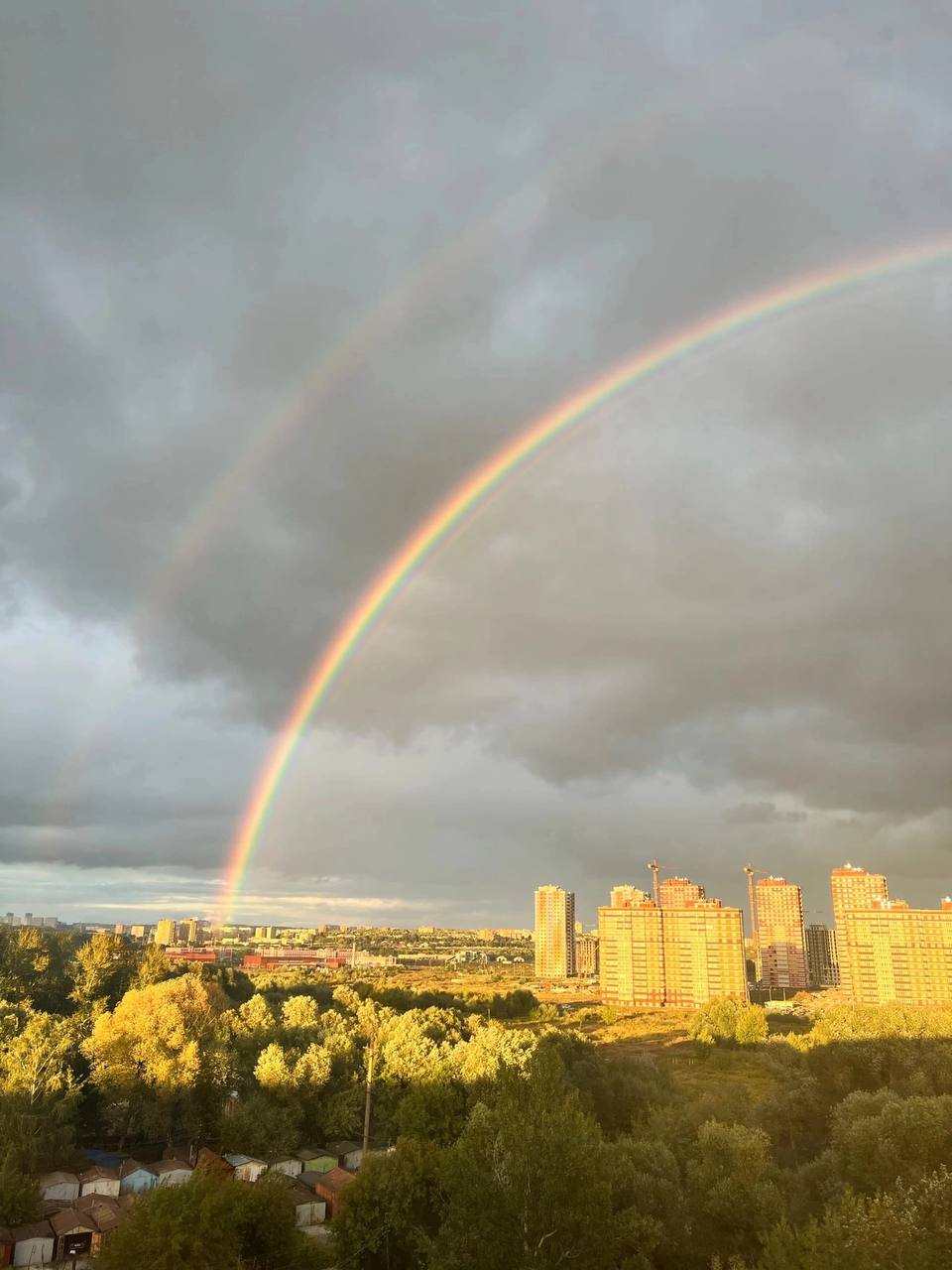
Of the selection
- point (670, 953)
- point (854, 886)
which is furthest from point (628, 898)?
point (854, 886)

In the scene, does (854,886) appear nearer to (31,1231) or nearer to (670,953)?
(670,953)

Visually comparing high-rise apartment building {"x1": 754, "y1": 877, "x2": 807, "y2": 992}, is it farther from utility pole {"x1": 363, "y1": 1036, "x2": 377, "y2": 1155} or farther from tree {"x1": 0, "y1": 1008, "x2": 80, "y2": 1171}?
tree {"x1": 0, "y1": 1008, "x2": 80, "y2": 1171}

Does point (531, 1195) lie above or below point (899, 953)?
above

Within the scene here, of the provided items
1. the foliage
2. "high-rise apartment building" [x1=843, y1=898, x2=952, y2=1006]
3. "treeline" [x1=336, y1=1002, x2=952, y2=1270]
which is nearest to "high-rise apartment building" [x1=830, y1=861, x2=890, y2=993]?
"high-rise apartment building" [x1=843, y1=898, x2=952, y2=1006]

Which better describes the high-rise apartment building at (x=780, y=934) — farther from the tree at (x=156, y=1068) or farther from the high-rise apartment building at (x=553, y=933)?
the tree at (x=156, y=1068)

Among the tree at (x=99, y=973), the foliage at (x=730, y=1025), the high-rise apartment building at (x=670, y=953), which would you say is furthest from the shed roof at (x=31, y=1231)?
the high-rise apartment building at (x=670, y=953)

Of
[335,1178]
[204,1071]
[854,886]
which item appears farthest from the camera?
[854,886]
